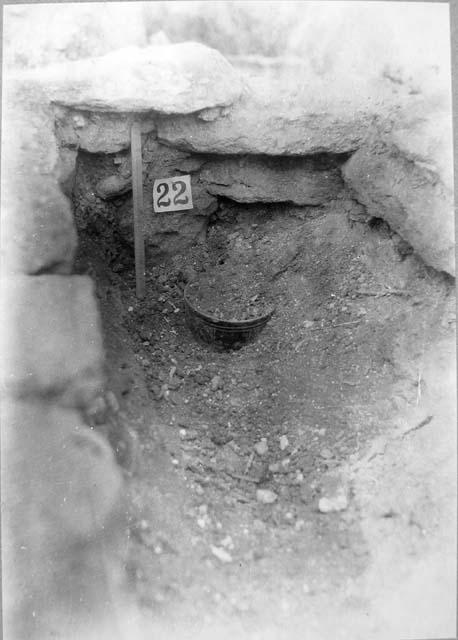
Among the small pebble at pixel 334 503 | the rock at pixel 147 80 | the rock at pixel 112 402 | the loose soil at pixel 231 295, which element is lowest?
the small pebble at pixel 334 503

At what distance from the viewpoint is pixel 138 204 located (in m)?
1.85

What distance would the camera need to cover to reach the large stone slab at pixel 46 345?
1.49m

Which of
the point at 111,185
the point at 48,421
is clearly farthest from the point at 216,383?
the point at 111,185

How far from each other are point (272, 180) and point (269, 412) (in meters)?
0.89

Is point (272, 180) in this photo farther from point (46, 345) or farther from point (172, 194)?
point (46, 345)

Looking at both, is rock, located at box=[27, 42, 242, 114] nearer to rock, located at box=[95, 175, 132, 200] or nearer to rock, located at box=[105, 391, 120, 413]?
rock, located at box=[95, 175, 132, 200]

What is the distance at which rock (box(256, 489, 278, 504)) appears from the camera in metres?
1.56

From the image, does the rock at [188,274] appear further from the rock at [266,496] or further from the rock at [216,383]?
the rock at [266,496]

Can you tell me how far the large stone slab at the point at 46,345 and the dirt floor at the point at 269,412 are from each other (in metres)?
0.10

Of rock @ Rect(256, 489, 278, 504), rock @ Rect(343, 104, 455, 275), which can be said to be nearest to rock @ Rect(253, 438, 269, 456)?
rock @ Rect(256, 489, 278, 504)

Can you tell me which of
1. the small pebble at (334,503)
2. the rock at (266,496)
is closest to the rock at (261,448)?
the rock at (266,496)

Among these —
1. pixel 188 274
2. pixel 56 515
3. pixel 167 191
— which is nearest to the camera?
pixel 56 515

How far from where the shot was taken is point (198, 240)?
206 centimetres

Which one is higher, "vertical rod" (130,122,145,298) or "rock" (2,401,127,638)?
"vertical rod" (130,122,145,298)
